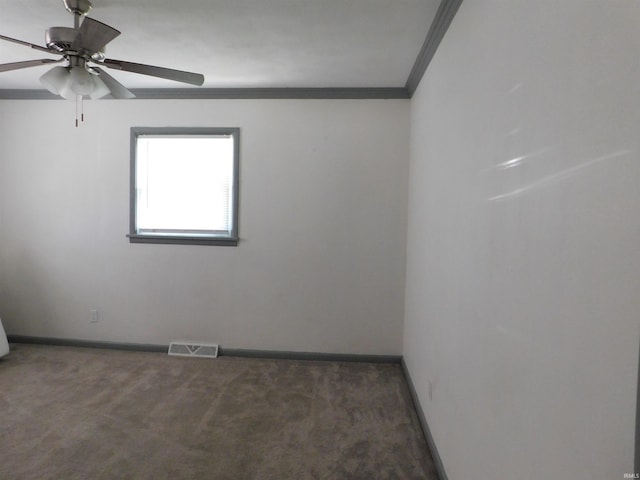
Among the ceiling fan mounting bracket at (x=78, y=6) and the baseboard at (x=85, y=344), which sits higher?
the ceiling fan mounting bracket at (x=78, y=6)

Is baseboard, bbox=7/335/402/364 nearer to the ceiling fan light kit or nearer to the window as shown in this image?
the window

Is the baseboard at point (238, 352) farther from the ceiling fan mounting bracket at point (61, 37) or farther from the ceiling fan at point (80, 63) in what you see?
the ceiling fan mounting bracket at point (61, 37)

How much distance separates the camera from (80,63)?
6.56ft

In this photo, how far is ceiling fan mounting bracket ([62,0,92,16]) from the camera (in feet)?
6.66

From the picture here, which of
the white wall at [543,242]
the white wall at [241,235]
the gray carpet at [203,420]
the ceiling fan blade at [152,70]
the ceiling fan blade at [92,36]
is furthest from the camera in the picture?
the white wall at [241,235]

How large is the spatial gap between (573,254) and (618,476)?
1.49ft

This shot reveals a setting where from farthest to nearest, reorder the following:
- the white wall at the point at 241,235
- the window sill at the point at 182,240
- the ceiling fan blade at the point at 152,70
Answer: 1. the window sill at the point at 182,240
2. the white wall at the point at 241,235
3. the ceiling fan blade at the point at 152,70

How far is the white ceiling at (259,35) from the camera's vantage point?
7.20 ft

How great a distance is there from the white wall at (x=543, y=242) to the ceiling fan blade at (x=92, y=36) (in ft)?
5.47

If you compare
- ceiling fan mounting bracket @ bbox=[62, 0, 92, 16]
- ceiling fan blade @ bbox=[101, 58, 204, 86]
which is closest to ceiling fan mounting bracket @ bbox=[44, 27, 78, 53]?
ceiling fan blade @ bbox=[101, 58, 204, 86]

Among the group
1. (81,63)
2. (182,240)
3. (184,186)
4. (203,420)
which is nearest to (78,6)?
(81,63)

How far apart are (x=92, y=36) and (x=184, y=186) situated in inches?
82.3

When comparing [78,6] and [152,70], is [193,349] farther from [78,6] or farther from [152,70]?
[78,6]

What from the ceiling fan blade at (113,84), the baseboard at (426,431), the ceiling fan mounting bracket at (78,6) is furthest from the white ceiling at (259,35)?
the baseboard at (426,431)
